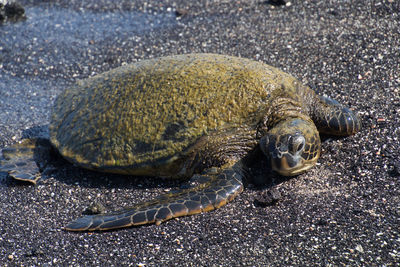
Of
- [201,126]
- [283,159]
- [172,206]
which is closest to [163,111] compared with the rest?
[201,126]

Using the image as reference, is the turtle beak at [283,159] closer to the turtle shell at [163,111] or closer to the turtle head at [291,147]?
the turtle head at [291,147]

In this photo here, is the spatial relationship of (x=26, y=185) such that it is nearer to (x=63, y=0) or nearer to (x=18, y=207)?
(x=18, y=207)

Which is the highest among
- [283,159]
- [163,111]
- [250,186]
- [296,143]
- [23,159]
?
[163,111]

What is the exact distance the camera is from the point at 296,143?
3.75m

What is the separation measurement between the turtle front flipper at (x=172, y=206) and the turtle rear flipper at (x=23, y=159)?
1.00 meters

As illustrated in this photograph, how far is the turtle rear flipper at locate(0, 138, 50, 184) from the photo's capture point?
423 centimetres

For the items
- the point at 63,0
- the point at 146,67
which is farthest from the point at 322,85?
the point at 63,0

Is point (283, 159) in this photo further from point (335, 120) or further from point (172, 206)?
point (172, 206)

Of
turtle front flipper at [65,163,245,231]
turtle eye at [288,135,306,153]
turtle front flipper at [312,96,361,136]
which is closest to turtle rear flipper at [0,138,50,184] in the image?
turtle front flipper at [65,163,245,231]

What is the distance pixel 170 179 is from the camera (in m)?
4.12

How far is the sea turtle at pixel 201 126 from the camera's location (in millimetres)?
3820

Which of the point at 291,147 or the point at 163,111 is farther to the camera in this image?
the point at 163,111

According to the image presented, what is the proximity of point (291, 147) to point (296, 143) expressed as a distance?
6cm

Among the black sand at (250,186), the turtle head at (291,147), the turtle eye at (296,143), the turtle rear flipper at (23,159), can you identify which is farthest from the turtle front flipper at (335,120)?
the turtle rear flipper at (23,159)
